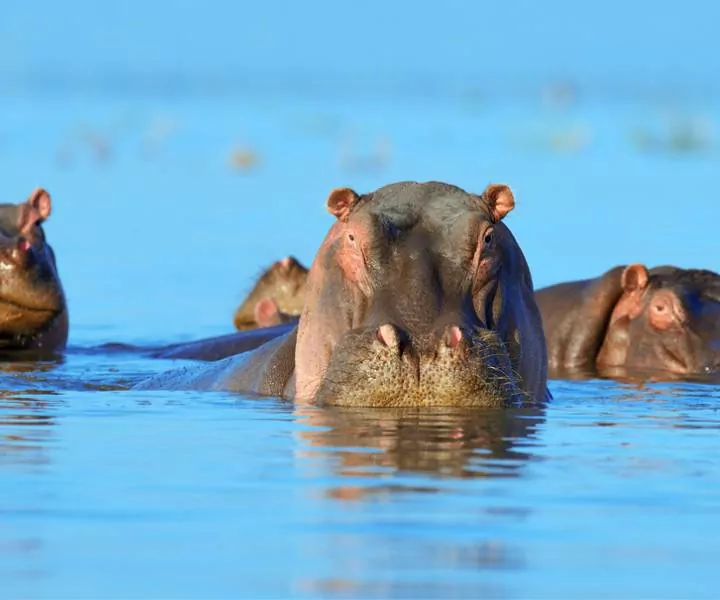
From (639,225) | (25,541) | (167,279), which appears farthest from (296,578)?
(639,225)

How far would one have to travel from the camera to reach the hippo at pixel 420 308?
9641mm

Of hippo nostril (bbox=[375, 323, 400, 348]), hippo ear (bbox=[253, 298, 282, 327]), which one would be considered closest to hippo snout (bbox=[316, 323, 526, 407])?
hippo nostril (bbox=[375, 323, 400, 348])

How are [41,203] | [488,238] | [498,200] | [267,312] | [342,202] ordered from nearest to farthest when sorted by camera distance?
[488,238] → [498,200] → [342,202] → [41,203] → [267,312]

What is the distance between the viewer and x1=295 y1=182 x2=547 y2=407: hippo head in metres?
9.63

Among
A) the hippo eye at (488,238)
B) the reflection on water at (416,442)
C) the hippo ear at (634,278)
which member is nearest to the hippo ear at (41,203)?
the hippo ear at (634,278)

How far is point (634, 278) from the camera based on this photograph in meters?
14.6

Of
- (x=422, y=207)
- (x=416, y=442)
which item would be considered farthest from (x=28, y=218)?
(x=416, y=442)

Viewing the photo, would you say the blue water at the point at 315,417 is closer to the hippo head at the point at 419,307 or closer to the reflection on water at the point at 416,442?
the reflection on water at the point at 416,442

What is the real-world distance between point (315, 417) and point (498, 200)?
1.26 m

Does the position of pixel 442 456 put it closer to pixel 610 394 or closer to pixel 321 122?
pixel 610 394

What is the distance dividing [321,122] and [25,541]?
3531 cm

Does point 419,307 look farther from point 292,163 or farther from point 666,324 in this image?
point 292,163

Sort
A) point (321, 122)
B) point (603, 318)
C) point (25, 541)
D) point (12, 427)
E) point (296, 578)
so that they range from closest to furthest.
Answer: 1. point (296, 578)
2. point (25, 541)
3. point (12, 427)
4. point (603, 318)
5. point (321, 122)

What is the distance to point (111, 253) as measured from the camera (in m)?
21.9
